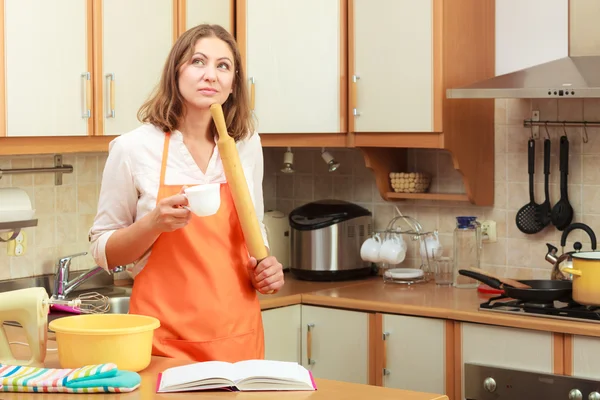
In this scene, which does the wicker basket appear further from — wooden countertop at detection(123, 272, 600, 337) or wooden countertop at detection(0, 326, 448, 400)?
wooden countertop at detection(0, 326, 448, 400)

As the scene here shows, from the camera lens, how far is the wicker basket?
3.88 m

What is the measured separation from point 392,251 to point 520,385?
86cm

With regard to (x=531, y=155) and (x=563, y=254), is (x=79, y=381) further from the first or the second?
(x=531, y=155)

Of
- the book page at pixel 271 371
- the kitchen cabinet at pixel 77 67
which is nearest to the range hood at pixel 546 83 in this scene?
the kitchen cabinet at pixel 77 67

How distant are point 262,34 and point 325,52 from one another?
0.26 meters

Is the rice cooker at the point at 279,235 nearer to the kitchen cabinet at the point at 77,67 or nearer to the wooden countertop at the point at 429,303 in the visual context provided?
the wooden countertop at the point at 429,303

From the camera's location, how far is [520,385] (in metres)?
3.10

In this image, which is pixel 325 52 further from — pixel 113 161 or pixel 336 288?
pixel 113 161

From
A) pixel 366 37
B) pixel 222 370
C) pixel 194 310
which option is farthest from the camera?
pixel 366 37

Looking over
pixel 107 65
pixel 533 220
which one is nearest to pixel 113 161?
pixel 107 65

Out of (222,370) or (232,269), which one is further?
(232,269)

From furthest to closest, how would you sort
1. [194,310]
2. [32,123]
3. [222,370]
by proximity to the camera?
[32,123], [194,310], [222,370]

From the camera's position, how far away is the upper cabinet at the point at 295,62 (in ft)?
12.1

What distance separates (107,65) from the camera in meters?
3.40
